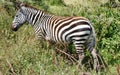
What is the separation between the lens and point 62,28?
882cm

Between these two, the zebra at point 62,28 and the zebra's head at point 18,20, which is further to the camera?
the zebra's head at point 18,20

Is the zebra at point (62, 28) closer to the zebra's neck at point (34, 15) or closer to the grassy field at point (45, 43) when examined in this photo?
the zebra's neck at point (34, 15)

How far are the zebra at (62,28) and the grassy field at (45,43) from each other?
310 mm

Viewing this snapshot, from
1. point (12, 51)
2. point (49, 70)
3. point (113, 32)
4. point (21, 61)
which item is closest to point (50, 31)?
point (113, 32)

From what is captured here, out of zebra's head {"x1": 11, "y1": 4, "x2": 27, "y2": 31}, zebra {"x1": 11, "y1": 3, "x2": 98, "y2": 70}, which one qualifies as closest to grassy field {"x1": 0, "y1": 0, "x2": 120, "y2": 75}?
zebra's head {"x1": 11, "y1": 4, "x2": 27, "y2": 31}

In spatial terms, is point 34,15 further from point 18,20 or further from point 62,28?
point 62,28

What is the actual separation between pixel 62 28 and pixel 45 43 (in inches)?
19.6

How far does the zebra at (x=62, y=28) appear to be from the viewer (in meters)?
8.41

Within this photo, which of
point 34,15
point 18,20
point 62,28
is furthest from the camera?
point 18,20

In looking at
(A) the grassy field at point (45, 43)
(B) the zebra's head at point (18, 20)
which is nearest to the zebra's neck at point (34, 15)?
(B) the zebra's head at point (18, 20)

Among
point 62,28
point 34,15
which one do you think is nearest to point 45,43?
point 62,28

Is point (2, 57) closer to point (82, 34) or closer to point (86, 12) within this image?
point (82, 34)

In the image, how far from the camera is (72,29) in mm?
8516

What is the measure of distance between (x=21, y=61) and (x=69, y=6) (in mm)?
7595
